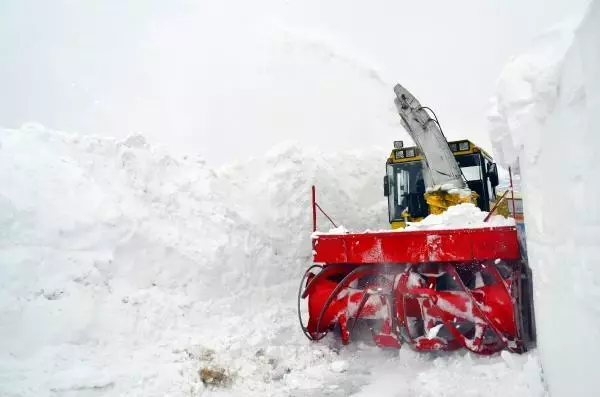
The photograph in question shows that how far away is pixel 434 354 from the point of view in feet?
17.1

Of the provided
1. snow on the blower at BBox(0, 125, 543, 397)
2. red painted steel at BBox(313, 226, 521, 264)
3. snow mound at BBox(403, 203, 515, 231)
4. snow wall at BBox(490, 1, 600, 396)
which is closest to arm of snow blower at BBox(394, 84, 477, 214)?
snow mound at BBox(403, 203, 515, 231)

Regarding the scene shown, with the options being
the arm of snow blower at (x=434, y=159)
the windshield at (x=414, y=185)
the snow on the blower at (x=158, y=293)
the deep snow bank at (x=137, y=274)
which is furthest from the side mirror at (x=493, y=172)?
the deep snow bank at (x=137, y=274)

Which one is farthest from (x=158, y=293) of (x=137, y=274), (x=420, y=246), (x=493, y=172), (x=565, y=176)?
(x=565, y=176)

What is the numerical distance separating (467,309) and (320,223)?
6.57m

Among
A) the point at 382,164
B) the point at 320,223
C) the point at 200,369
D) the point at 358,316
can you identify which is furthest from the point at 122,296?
the point at 382,164

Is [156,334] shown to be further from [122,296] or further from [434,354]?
[434,354]

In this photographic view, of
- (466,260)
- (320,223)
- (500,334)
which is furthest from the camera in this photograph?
(320,223)

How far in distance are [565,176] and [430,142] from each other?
199 inches

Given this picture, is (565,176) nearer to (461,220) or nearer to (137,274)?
(461,220)

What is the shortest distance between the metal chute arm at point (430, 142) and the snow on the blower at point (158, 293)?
259 cm

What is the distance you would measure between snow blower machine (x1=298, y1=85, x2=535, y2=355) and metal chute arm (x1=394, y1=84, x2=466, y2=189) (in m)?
0.02

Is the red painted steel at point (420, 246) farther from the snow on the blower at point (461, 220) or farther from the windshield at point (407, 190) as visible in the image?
the windshield at point (407, 190)

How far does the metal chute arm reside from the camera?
21.2 ft

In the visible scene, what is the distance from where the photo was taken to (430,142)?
6.66 meters
